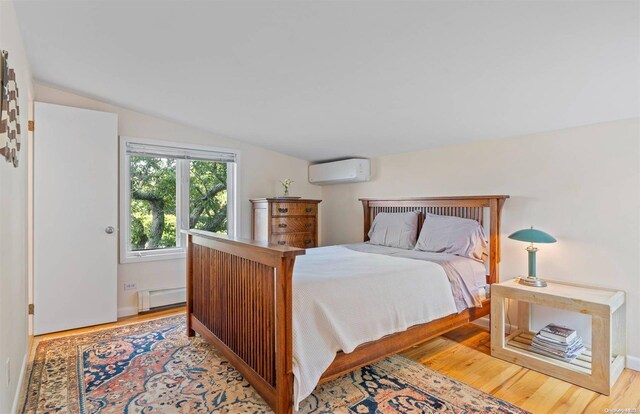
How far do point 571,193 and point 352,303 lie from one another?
6.62 ft

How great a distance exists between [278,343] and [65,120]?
3.02 meters

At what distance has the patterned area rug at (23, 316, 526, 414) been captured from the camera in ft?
6.30

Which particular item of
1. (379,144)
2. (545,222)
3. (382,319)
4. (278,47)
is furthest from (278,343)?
(379,144)

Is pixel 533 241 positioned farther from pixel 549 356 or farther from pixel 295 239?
pixel 295 239

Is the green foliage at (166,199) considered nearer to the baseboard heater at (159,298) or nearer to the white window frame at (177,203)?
the white window frame at (177,203)

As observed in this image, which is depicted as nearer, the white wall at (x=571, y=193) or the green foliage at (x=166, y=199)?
the white wall at (x=571, y=193)

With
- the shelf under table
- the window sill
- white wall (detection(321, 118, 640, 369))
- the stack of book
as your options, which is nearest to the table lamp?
white wall (detection(321, 118, 640, 369))

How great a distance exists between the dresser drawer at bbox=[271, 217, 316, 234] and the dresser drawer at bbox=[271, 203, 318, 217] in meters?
0.06

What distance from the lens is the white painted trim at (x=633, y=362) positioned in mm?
2365

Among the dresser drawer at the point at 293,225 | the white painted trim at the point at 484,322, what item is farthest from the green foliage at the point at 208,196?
the white painted trim at the point at 484,322

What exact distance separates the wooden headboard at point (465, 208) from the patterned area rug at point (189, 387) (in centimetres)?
133

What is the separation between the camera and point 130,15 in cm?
198

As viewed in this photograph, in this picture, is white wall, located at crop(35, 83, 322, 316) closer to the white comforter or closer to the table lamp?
the white comforter

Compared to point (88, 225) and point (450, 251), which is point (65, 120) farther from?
point (450, 251)
